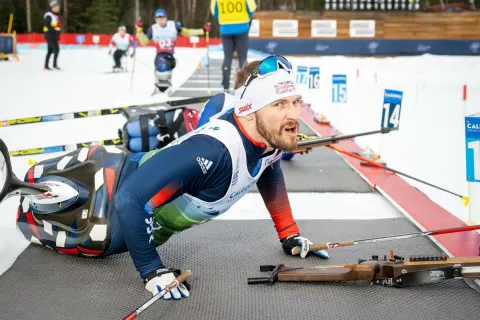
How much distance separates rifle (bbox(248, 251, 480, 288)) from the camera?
2490 mm

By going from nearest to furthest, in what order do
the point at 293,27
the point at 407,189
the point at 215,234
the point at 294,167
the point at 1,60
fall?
the point at 215,234 < the point at 407,189 < the point at 294,167 < the point at 1,60 < the point at 293,27

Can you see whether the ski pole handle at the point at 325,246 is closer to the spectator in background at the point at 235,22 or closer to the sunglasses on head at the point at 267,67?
the sunglasses on head at the point at 267,67

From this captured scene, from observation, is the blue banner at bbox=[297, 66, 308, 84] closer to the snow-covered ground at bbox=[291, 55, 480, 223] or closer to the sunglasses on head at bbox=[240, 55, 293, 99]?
the snow-covered ground at bbox=[291, 55, 480, 223]

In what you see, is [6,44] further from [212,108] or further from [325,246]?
[325,246]

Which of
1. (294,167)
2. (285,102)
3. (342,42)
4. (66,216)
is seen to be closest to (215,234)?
(66,216)

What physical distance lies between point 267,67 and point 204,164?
0.55 meters

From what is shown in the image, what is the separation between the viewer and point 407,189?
4223mm

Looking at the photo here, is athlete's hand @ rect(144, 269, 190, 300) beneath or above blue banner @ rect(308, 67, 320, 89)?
beneath

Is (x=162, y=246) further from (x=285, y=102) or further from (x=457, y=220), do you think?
(x=457, y=220)

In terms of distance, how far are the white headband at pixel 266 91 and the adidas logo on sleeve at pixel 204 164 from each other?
325 millimetres

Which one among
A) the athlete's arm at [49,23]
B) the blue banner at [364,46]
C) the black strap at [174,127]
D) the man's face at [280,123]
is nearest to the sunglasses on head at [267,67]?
the man's face at [280,123]

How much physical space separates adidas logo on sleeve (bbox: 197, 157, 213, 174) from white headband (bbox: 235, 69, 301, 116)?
12.8 inches

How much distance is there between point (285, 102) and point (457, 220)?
1.65 metres

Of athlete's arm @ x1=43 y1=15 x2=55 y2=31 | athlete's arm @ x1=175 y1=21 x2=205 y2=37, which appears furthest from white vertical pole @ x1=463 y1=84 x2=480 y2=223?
athlete's arm @ x1=43 y1=15 x2=55 y2=31
